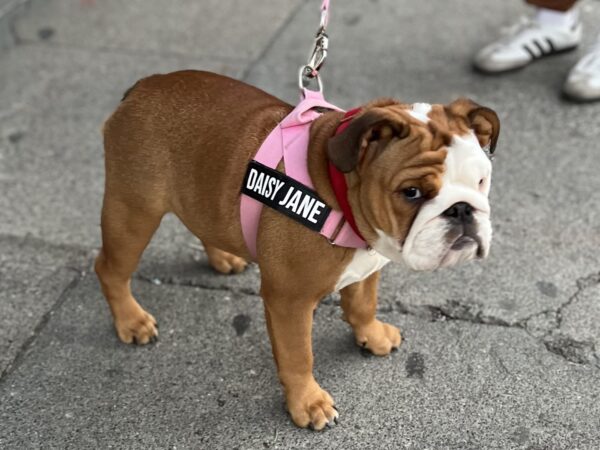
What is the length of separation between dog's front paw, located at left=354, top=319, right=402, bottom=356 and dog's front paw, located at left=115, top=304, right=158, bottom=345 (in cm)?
87

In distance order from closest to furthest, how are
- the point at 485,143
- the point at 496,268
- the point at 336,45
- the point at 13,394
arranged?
the point at 485,143, the point at 13,394, the point at 496,268, the point at 336,45

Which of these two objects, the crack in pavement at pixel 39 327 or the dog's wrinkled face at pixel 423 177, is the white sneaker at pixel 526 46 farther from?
the crack in pavement at pixel 39 327

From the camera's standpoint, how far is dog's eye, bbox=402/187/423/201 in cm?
208

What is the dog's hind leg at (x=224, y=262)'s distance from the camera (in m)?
3.35

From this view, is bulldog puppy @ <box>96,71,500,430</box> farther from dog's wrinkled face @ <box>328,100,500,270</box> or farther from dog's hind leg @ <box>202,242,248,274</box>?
dog's hind leg @ <box>202,242,248,274</box>

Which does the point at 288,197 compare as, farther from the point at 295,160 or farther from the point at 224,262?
the point at 224,262

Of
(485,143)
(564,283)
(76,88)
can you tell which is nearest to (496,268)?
(564,283)

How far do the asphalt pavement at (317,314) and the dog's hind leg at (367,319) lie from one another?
63 millimetres

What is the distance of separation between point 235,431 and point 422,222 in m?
1.16

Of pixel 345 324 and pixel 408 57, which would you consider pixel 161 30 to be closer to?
pixel 408 57

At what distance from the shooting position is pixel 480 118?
7.29 ft

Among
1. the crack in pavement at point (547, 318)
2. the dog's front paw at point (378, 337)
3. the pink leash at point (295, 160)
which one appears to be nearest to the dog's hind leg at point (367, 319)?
the dog's front paw at point (378, 337)

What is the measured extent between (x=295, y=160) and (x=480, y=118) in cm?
60

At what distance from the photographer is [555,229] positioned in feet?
11.8
